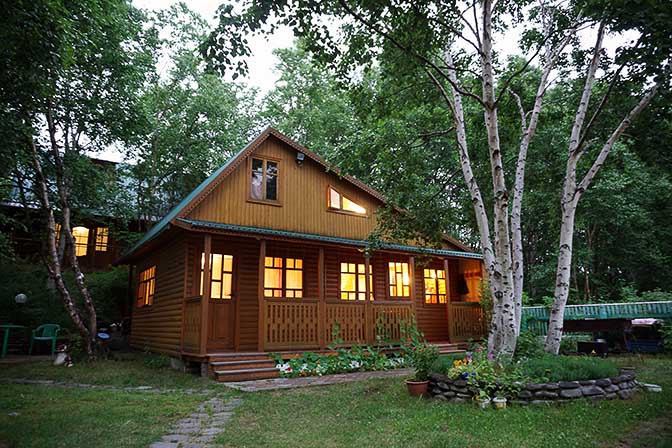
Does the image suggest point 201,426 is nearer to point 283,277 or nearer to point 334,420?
point 334,420

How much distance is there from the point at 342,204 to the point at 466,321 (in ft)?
18.3

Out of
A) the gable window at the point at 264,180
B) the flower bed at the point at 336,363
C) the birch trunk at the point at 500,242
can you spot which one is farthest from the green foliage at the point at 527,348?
the gable window at the point at 264,180

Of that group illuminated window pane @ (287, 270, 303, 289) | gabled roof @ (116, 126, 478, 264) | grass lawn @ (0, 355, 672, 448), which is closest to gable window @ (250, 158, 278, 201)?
gabled roof @ (116, 126, 478, 264)

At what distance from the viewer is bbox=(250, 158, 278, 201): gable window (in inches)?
→ 473

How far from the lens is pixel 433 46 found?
7.98 m

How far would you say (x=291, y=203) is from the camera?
41.2ft

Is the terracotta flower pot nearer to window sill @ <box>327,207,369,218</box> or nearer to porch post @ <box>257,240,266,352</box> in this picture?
porch post @ <box>257,240,266,352</box>

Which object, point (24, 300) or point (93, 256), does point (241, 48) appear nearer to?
point (24, 300)

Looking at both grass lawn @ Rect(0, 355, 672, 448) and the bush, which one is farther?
the bush

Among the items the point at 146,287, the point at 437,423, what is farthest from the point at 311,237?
the point at 146,287

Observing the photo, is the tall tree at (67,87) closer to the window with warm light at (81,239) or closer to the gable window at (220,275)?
the gable window at (220,275)

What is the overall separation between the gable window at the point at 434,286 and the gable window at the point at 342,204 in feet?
10.9

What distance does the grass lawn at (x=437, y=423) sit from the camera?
4.45 meters

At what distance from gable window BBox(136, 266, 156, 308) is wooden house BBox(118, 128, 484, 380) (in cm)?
6
